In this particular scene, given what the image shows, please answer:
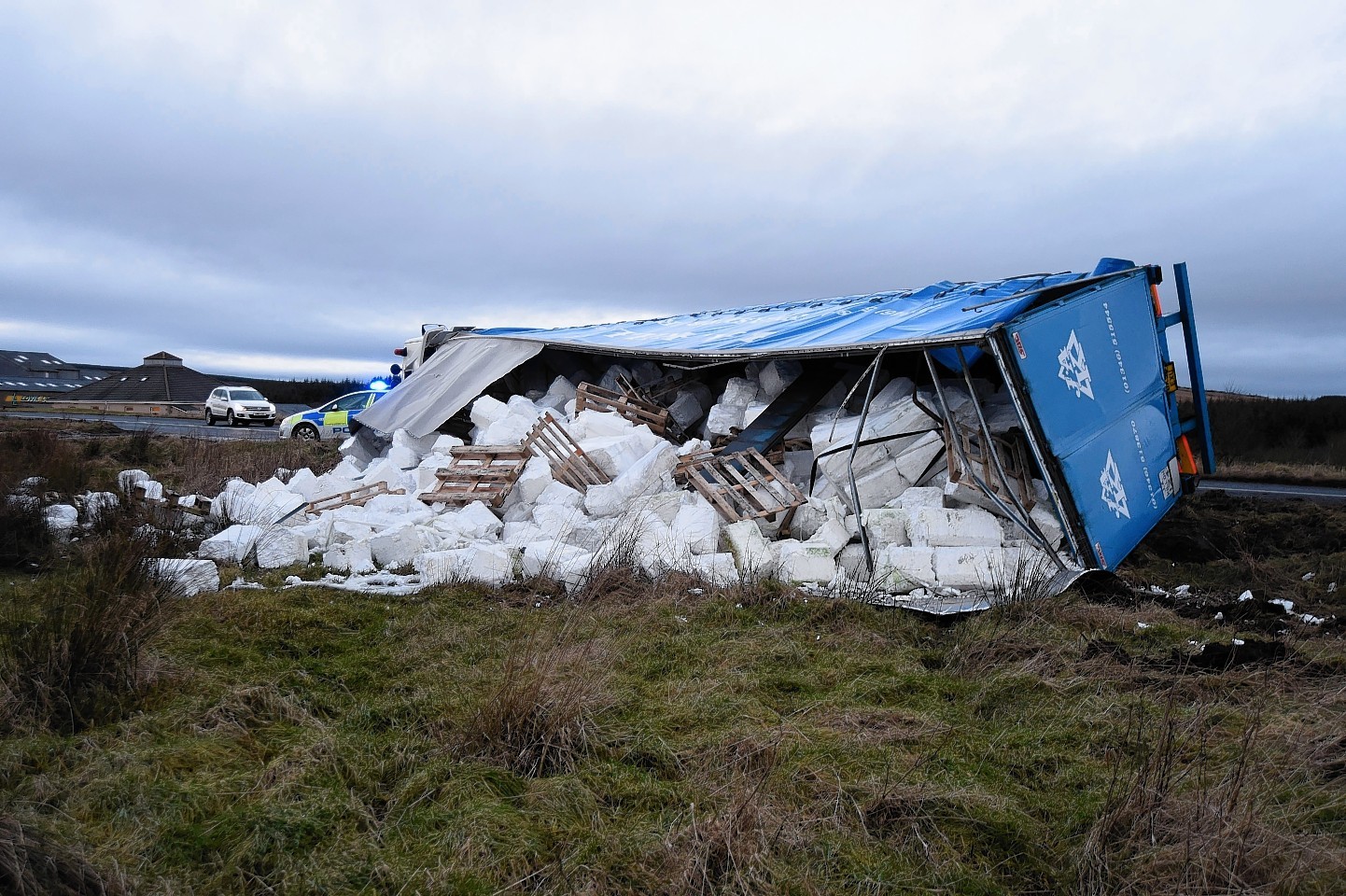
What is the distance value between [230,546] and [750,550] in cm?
449

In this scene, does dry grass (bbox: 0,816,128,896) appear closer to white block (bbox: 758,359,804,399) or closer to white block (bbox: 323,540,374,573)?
white block (bbox: 323,540,374,573)

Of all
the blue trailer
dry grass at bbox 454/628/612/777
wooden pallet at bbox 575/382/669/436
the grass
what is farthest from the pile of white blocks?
dry grass at bbox 454/628/612/777

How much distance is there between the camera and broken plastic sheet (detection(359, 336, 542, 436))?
12.8 m

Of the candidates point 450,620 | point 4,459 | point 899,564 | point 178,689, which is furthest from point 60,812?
point 4,459

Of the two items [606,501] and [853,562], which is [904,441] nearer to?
[853,562]

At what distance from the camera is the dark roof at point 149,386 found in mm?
42344

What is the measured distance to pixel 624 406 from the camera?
1124 cm

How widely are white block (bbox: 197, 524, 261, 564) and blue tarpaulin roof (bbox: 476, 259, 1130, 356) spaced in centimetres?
477

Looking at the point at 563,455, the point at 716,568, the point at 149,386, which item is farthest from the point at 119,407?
the point at 716,568

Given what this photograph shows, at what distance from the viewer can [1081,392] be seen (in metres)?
7.86

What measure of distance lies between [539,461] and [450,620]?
374 cm

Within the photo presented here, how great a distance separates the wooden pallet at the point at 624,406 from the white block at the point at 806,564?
13.4 ft

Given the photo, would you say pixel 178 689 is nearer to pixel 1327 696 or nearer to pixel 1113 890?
pixel 1113 890

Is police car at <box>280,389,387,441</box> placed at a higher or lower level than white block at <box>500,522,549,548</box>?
higher
